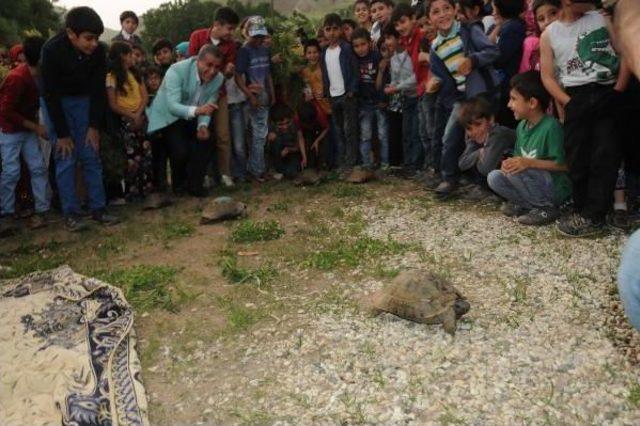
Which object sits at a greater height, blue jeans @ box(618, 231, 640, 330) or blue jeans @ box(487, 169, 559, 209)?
blue jeans @ box(618, 231, 640, 330)

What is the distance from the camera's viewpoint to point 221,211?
6.01 meters

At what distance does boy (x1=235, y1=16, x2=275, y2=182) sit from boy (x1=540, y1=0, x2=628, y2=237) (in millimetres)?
3729

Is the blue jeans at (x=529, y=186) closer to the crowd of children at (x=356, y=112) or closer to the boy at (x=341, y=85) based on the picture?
the crowd of children at (x=356, y=112)

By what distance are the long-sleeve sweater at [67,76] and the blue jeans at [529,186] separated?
4.27 m

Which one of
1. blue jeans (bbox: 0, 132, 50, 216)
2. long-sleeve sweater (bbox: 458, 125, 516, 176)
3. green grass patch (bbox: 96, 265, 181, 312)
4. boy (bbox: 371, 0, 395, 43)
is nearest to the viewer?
green grass patch (bbox: 96, 265, 181, 312)

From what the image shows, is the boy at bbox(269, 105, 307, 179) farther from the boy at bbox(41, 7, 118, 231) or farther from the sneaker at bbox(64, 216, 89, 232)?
the sneaker at bbox(64, 216, 89, 232)

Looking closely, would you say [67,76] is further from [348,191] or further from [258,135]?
[348,191]

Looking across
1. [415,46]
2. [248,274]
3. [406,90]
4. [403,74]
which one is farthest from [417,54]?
[248,274]

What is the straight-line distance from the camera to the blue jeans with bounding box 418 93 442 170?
21.9ft

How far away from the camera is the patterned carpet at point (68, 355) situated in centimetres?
282

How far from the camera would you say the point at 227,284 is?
4.43 meters

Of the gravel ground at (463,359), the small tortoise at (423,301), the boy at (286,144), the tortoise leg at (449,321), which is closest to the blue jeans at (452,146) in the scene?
the gravel ground at (463,359)

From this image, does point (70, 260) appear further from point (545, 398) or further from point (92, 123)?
point (545, 398)

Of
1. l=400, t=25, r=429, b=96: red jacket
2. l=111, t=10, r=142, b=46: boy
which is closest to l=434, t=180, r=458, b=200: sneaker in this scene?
l=400, t=25, r=429, b=96: red jacket
